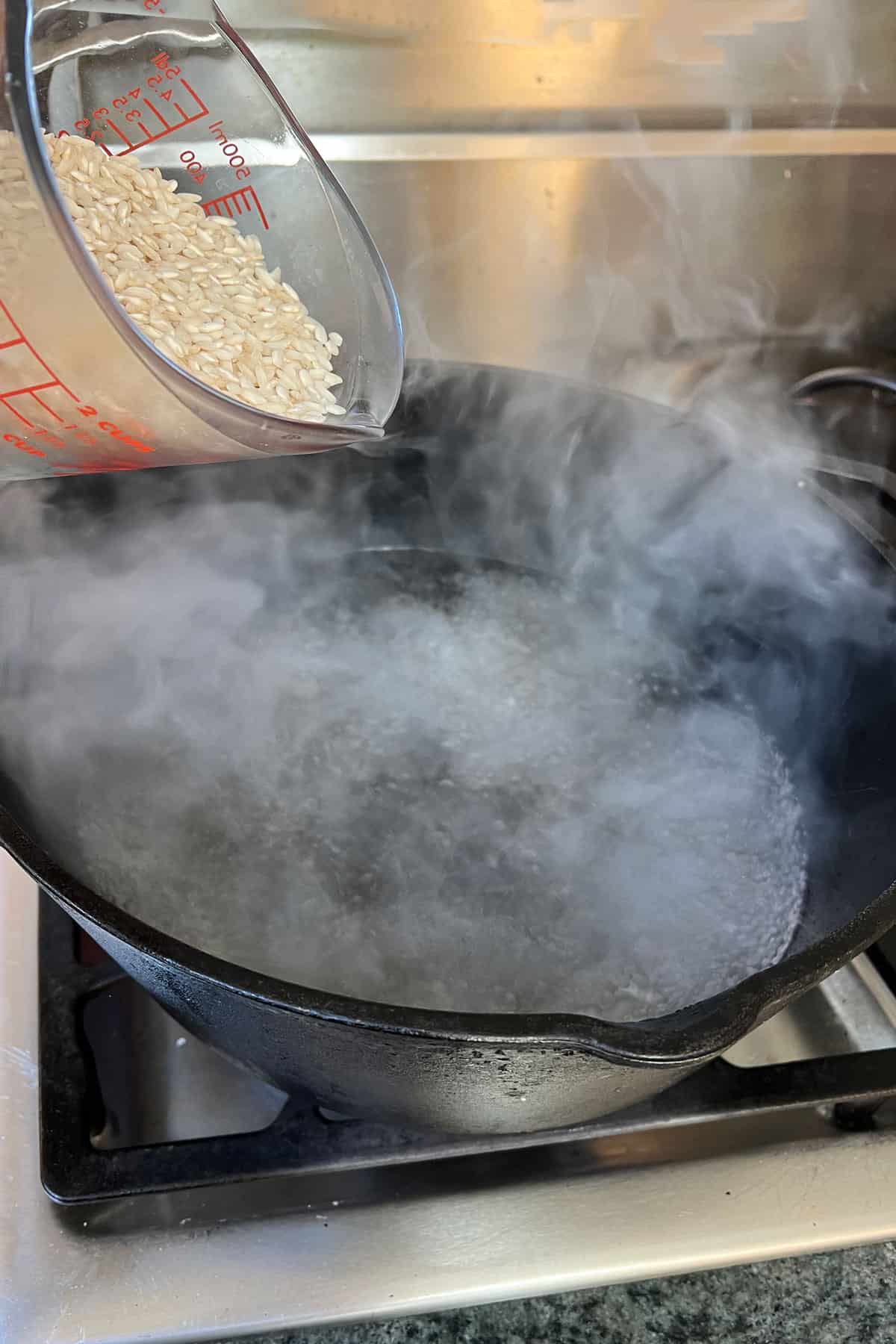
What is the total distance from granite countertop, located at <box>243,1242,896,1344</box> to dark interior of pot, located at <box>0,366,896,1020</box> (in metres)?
0.16

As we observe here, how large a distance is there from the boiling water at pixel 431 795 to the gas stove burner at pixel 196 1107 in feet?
0.21

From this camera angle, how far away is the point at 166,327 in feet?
1.93

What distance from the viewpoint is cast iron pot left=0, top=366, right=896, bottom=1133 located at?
0.44 metres

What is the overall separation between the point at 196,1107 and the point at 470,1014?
358mm

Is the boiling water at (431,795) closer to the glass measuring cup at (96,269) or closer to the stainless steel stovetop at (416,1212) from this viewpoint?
the stainless steel stovetop at (416,1212)

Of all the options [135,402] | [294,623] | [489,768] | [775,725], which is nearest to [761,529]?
[775,725]

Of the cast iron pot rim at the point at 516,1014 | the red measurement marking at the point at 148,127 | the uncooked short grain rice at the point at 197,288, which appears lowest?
the cast iron pot rim at the point at 516,1014

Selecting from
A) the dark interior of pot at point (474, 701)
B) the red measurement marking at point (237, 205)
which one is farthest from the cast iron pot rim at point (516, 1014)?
the red measurement marking at point (237, 205)

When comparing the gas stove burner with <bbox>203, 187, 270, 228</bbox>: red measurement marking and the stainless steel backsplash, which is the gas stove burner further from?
the stainless steel backsplash

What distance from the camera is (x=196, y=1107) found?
0.70 metres

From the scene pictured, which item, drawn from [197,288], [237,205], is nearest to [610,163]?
[237,205]

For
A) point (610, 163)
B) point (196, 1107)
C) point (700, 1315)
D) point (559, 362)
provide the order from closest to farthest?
point (700, 1315) < point (196, 1107) < point (610, 163) < point (559, 362)

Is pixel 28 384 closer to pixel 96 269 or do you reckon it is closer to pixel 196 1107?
pixel 96 269

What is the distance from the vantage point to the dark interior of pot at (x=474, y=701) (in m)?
0.73
